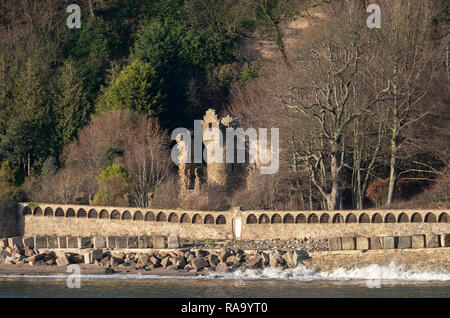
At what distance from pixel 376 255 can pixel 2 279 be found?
51.8 feet

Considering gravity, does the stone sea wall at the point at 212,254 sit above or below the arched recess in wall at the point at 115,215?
below

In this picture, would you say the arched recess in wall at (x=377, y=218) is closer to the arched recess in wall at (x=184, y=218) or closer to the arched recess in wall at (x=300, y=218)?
the arched recess in wall at (x=300, y=218)

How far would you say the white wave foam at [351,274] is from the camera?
43.6 metres

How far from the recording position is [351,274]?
4438 cm

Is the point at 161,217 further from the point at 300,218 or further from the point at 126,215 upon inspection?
the point at 300,218

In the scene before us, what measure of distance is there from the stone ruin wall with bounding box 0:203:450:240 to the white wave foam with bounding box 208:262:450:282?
6652 millimetres

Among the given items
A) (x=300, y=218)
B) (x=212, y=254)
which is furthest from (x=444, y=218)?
(x=212, y=254)

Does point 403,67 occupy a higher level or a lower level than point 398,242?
higher

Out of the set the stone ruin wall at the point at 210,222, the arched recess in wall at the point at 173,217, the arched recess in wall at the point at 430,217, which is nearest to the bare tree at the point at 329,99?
the stone ruin wall at the point at 210,222

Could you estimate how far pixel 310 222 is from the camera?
53.4 m

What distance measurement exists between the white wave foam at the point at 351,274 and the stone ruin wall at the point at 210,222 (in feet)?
21.8

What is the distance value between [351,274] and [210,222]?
1178 cm
